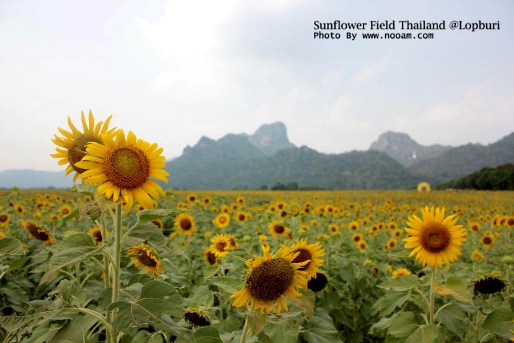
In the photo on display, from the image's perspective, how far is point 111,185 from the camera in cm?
146

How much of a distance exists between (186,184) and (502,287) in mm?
154016

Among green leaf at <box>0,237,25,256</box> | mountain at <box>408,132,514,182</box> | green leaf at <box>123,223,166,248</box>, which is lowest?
green leaf at <box>0,237,25,256</box>

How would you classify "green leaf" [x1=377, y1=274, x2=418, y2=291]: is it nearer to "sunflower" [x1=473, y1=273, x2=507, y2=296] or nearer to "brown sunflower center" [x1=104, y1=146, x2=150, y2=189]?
"sunflower" [x1=473, y1=273, x2=507, y2=296]

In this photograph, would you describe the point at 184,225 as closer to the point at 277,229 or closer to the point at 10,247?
the point at 277,229

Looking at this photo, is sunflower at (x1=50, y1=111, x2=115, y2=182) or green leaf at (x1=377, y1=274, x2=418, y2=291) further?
green leaf at (x1=377, y1=274, x2=418, y2=291)

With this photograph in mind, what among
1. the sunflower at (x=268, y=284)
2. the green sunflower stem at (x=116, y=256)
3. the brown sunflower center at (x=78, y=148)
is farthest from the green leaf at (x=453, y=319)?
the brown sunflower center at (x=78, y=148)

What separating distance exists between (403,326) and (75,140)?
215cm

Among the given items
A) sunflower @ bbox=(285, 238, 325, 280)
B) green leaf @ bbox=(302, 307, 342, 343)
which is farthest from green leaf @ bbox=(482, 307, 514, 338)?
sunflower @ bbox=(285, 238, 325, 280)

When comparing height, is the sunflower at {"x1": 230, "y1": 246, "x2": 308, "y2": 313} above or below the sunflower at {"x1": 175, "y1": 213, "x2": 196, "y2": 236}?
above

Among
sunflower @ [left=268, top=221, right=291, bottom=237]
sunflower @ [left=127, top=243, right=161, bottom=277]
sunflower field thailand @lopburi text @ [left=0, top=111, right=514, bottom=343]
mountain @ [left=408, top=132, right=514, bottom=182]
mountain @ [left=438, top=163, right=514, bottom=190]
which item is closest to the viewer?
sunflower field thailand @lopburi text @ [left=0, top=111, right=514, bottom=343]

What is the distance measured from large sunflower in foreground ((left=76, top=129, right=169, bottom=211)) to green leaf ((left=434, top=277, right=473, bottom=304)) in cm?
178

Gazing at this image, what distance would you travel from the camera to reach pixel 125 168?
4.86 ft

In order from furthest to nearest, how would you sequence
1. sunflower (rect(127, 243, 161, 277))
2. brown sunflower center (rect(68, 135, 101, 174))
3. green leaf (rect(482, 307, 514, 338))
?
sunflower (rect(127, 243, 161, 277)) → green leaf (rect(482, 307, 514, 338)) → brown sunflower center (rect(68, 135, 101, 174))

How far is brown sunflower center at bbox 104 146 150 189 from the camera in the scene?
4.80 ft
